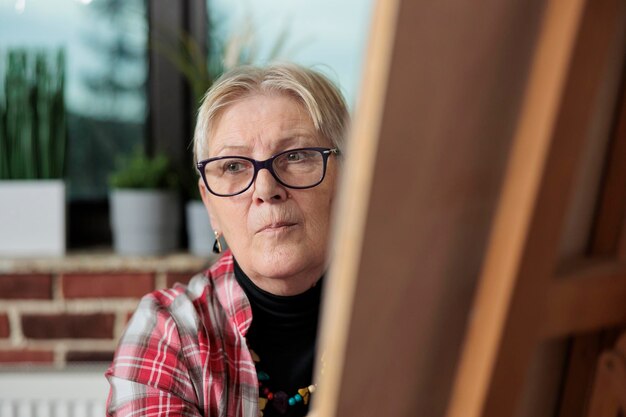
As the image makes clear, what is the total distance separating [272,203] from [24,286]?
908 mm

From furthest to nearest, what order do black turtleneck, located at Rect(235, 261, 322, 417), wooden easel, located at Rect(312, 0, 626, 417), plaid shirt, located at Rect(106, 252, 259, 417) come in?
black turtleneck, located at Rect(235, 261, 322, 417)
plaid shirt, located at Rect(106, 252, 259, 417)
wooden easel, located at Rect(312, 0, 626, 417)

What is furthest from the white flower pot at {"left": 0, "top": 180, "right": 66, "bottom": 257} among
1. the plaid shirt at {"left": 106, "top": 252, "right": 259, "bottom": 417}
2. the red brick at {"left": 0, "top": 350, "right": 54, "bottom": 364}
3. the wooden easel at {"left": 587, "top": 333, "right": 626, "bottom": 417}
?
the wooden easel at {"left": 587, "top": 333, "right": 626, "bottom": 417}

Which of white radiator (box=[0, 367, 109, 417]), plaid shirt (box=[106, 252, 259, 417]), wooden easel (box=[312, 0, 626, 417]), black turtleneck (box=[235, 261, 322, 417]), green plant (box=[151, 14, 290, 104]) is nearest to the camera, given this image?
wooden easel (box=[312, 0, 626, 417])

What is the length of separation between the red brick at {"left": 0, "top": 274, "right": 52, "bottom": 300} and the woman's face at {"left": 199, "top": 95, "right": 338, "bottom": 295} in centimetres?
79

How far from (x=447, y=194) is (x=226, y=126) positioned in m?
0.70

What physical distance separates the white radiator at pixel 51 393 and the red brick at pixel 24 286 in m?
0.18

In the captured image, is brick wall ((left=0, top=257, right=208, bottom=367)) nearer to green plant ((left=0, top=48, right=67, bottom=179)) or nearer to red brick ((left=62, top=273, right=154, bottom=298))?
red brick ((left=62, top=273, right=154, bottom=298))

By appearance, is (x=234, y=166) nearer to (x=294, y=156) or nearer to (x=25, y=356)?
(x=294, y=156)

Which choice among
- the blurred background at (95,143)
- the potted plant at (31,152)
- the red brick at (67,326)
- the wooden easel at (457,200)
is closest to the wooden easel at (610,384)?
the wooden easel at (457,200)

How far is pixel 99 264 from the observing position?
1720mm

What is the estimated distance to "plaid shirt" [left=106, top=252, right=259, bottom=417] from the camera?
102 centimetres

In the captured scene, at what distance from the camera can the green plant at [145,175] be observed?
1791mm

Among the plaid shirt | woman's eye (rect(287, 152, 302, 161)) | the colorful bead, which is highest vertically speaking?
woman's eye (rect(287, 152, 302, 161))

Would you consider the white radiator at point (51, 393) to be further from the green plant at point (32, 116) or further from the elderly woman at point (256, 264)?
the elderly woman at point (256, 264)
